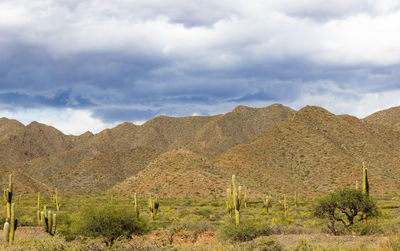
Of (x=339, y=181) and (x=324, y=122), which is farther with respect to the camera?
(x=324, y=122)

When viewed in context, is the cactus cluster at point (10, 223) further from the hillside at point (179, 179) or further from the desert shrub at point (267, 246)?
the hillside at point (179, 179)

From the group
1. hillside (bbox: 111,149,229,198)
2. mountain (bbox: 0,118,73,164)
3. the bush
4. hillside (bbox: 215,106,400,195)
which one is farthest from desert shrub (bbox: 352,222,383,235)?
mountain (bbox: 0,118,73,164)

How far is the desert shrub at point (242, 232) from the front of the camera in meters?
22.0

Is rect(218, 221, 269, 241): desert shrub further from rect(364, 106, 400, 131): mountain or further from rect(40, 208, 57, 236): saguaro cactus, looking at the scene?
rect(364, 106, 400, 131): mountain

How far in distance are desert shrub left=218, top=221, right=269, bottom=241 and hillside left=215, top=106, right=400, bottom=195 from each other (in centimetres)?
5291

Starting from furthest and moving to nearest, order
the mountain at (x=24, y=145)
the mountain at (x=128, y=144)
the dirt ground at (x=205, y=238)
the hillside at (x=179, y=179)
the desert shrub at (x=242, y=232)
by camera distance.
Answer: the mountain at (x=24, y=145), the mountain at (x=128, y=144), the hillside at (x=179, y=179), the desert shrub at (x=242, y=232), the dirt ground at (x=205, y=238)

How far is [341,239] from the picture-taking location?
20531 mm

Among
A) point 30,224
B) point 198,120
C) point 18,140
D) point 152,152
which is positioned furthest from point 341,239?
point 18,140

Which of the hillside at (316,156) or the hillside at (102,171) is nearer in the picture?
the hillside at (316,156)

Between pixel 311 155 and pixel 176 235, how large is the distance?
65690mm

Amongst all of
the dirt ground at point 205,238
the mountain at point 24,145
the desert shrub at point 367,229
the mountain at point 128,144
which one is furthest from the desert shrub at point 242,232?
the mountain at point 24,145

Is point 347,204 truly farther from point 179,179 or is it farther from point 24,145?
point 24,145

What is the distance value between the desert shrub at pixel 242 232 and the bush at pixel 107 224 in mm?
4987

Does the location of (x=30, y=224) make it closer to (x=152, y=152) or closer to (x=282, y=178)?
(x=282, y=178)
